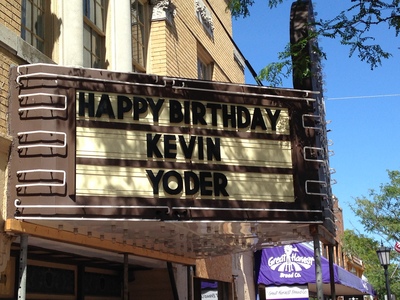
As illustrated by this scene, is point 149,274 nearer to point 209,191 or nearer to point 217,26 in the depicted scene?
point 209,191

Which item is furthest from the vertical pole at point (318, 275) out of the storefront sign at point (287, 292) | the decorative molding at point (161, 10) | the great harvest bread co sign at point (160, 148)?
the storefront sign at point (287, 292)

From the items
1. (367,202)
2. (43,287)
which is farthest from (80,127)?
(367,202)

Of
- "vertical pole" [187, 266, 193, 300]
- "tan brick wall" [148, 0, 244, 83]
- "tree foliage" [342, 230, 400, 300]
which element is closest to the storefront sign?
"tan brick wall" [148, 0, 244, 83]

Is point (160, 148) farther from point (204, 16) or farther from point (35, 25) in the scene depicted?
point (204, 16)

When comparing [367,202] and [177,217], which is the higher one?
[367,202]

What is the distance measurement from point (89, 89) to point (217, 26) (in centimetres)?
1008

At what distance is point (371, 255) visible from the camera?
42.7 meters

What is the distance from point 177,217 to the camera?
7141mm

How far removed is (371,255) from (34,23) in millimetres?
38247

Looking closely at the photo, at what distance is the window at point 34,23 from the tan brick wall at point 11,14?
35cm

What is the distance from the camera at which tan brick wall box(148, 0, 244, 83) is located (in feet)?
39.3

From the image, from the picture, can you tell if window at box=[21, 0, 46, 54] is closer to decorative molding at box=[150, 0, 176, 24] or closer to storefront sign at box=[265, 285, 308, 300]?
decorative molding at box=[150, 0, 176, 24]

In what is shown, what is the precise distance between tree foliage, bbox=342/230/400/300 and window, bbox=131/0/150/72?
96.1 feet

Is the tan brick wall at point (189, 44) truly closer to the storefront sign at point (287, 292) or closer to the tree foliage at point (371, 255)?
the storefront sign at point (287, 292)
